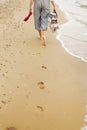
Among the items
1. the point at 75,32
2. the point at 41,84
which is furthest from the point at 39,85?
the point at 75,32

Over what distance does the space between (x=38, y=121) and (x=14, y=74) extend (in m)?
1.61

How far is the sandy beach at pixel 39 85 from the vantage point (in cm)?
534

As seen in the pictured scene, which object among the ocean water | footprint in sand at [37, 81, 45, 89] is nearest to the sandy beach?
footprint in sand at [37, 81, 45, 89]

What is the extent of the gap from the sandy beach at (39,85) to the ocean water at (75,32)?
25cm

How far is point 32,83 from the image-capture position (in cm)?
650

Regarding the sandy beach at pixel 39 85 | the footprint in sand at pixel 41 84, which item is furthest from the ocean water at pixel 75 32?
the footprint in sand at pixel 41 84

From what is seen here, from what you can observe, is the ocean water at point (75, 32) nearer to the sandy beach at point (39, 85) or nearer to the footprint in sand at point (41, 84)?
the sandy beach at point (39, 85)

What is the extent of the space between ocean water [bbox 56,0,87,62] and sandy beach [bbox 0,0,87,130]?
0.25m

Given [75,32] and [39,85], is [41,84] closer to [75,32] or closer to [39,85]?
[39,85]

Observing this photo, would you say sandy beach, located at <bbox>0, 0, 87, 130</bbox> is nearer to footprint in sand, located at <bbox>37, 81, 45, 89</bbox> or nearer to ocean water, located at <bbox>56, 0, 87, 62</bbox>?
footprint in sand, located at <bbox>37, 81, 45, 89</bbox>

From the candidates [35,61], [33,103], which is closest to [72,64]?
[35,61]

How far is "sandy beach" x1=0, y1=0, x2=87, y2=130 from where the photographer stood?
534cm

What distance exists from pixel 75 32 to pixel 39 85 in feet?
13.9

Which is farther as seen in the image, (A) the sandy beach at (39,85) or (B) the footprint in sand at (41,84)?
(B) the footprint in sand at (41,84)
